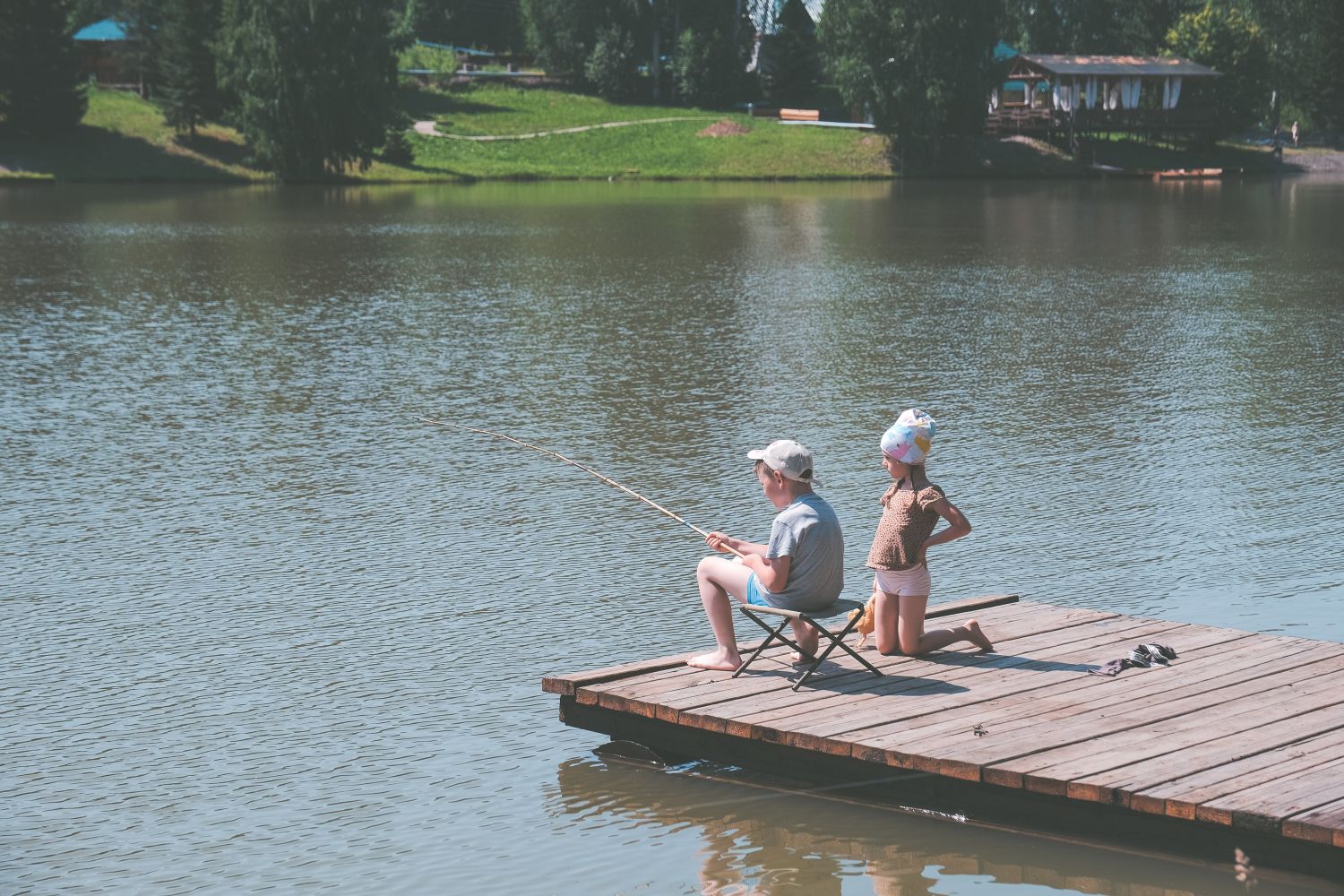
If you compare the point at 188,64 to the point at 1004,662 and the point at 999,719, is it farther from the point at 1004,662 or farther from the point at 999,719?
the point at 999,719

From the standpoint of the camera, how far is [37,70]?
211 feet

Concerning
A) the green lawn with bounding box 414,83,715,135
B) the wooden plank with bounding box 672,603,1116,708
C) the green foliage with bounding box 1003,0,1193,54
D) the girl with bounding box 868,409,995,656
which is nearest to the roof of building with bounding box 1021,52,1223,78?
the green foliage with bounding box 1003,0,1193,54

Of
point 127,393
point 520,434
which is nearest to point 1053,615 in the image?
point 520,434

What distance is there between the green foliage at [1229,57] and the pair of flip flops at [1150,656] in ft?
260

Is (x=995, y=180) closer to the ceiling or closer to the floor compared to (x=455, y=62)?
closer to the floor

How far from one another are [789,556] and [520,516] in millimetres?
5644

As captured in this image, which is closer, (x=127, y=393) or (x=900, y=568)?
(x=900, y=568)

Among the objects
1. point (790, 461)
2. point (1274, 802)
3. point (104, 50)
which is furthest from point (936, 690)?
point (104, 50)

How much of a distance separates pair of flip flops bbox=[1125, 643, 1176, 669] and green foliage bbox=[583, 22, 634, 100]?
77583 millimetres

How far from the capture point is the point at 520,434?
17109mm

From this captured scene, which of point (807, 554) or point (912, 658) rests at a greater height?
point (807, 554)

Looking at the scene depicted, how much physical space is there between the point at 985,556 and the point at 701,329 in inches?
503

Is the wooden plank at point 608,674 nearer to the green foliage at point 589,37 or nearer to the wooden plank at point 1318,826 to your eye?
the wooden plank at point 1318,826

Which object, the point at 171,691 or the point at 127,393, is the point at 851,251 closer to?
the point at 127,393
